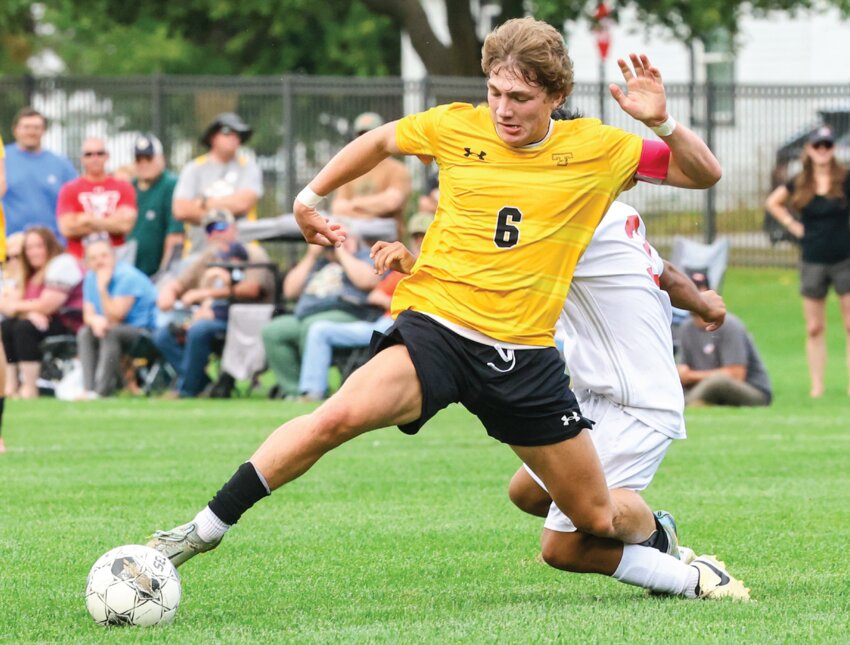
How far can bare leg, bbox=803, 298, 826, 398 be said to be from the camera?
634 inches

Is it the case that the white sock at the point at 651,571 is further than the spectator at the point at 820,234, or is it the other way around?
the spectator at the point at 820,234

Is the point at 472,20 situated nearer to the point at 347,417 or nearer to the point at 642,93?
the point at 642,93

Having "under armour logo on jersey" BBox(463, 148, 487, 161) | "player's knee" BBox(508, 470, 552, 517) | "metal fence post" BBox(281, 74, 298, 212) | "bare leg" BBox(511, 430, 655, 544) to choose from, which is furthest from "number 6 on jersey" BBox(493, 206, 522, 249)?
"metal fence post" BBox(281, 74, 298, 212)

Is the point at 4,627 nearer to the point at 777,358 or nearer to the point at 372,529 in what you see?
the point at 372,529

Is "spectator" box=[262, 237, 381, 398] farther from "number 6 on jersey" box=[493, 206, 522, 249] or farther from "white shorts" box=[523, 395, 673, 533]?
"number 6 on jersey" box=[493, 206, 522, 249]

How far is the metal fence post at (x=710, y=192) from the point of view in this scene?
25.1m

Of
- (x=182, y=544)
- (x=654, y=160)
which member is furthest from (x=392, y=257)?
(x=182, y=544)

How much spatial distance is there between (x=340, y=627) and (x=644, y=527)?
129 centimetres

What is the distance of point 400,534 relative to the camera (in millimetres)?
7980

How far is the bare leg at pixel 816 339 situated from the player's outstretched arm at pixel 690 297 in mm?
9662

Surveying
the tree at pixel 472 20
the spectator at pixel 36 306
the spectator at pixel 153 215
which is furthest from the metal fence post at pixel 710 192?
the spectator at pixel 36 306

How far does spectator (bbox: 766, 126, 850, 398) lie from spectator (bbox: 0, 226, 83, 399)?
23.1 feet

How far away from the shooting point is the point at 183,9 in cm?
2905

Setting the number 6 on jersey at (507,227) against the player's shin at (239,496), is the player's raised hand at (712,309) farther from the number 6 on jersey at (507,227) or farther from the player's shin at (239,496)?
the player's shin at (239,496)
